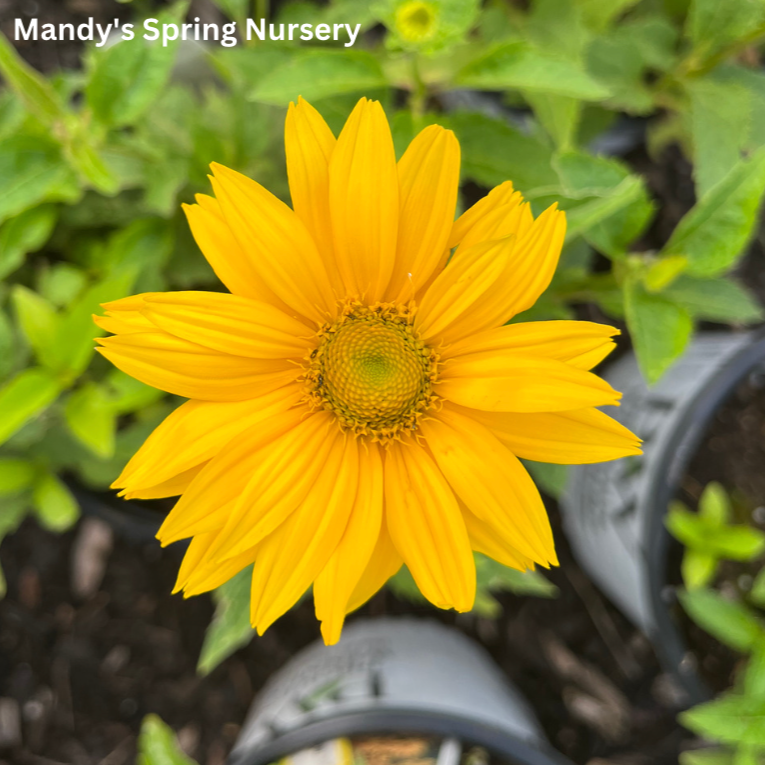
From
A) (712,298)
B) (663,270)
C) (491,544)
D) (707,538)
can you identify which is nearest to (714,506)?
(707,538)

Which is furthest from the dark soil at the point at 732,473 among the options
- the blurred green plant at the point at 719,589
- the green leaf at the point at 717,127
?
the green leaf at the point at 717,127

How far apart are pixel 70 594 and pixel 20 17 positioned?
4.63ft

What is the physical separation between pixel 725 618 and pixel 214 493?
3.09 feet

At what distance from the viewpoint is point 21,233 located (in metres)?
0.99

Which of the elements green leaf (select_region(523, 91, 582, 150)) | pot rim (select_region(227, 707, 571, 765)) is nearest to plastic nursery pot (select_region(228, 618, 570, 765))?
pot rim (select_region(227, 707, 571, 765))

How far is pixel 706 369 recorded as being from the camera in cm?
112

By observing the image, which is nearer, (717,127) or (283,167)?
(717,127)

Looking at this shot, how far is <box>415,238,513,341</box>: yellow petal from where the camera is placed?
0.62 m

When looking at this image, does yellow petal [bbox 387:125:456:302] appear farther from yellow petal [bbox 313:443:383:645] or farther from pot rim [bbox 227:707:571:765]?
pot rim [bbox 227:707:571:765]

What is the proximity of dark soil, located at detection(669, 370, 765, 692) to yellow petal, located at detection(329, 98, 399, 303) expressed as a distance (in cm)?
95

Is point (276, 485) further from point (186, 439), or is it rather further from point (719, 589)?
point (719, 589)

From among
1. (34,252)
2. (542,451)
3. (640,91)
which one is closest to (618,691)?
(542,451)

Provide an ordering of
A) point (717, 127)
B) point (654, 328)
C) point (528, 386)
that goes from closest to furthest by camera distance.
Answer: point (528, 386), point (654, 328), point (717, 127)

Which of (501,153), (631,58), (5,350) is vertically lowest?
(5,350)
